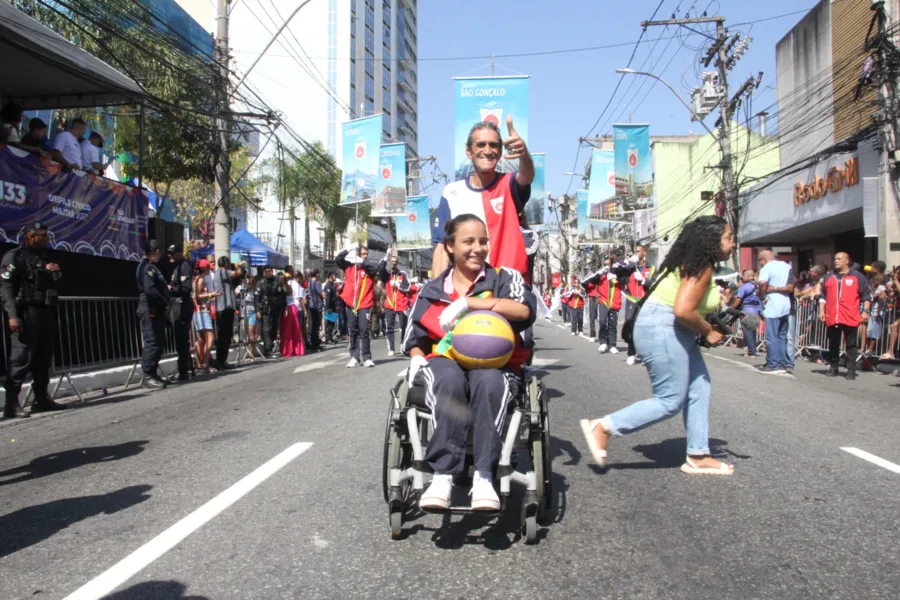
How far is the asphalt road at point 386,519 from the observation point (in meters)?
3.04

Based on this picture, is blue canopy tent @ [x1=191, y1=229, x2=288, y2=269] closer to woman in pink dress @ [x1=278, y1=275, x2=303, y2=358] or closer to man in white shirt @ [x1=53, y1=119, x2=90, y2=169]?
woman in pink dress @ [x1=278, y1=275, x2=303, y2=358]

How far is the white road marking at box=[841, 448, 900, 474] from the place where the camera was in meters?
5.02

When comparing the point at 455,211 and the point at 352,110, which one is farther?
the point at 352,110

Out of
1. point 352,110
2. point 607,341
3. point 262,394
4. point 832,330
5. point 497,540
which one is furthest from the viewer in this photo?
point 352,110

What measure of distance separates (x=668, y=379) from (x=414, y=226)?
3364 cm

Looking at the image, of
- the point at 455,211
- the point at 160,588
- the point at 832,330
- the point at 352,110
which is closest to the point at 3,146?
the point at 455,211

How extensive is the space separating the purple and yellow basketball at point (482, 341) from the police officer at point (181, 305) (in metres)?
8.47

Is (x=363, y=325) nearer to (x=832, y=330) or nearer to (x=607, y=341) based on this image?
(x=607, y=341)

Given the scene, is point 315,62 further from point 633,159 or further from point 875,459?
point 875,459

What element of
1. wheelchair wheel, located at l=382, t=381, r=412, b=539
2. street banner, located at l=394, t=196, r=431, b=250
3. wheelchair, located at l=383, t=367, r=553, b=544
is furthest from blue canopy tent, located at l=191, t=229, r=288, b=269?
wheelchair, located at l=383, t=367, r=553, b=544

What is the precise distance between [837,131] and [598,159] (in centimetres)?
1020

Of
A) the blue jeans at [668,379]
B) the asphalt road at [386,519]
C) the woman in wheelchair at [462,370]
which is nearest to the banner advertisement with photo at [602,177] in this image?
the asphalt road at [386,519]

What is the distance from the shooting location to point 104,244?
12836mm

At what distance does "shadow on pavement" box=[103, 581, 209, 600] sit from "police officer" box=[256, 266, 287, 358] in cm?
1315
